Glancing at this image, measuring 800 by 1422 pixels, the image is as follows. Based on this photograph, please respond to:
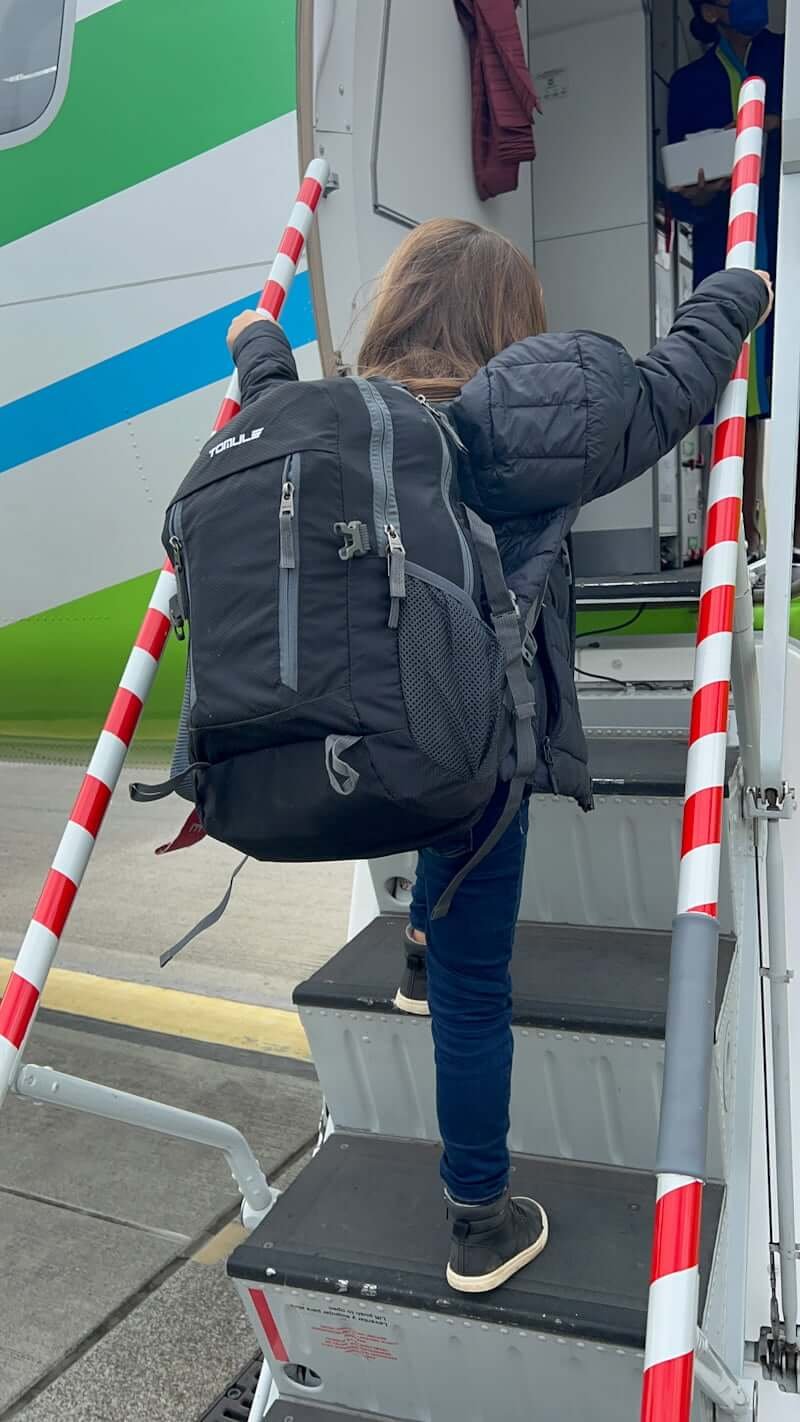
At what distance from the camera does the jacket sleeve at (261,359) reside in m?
1.66

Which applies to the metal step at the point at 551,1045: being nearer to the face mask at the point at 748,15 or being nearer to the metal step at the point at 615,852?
the metal step at the point at 615,852

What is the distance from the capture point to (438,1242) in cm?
168

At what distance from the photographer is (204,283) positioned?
276cm

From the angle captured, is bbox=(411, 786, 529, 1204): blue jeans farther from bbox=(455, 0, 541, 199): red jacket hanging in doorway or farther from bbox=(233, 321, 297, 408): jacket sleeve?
bbox=(455, 0, 541, 199): red jacket hanging in doorway

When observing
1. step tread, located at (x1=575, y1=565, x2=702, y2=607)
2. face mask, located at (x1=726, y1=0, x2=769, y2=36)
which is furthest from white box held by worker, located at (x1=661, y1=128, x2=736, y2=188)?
step tread, located at (x1=575, y1=565, x2=702, y2=607)

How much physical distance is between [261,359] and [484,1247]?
1241mm

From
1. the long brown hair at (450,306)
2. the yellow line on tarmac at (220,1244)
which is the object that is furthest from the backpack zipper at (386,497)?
the yellow line on tarmac at (220,1244)

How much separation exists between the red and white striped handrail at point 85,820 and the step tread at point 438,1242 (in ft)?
1.54

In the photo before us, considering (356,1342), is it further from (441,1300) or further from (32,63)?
(32,63)

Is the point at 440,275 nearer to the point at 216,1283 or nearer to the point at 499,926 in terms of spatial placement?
the point at 499,926

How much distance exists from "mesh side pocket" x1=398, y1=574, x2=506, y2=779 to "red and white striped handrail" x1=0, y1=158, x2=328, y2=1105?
0.65m

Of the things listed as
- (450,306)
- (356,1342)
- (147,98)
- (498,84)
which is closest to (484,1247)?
(356,1342)

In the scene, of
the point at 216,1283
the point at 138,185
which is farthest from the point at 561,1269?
the point at 138,185

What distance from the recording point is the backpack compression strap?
1.36 m
